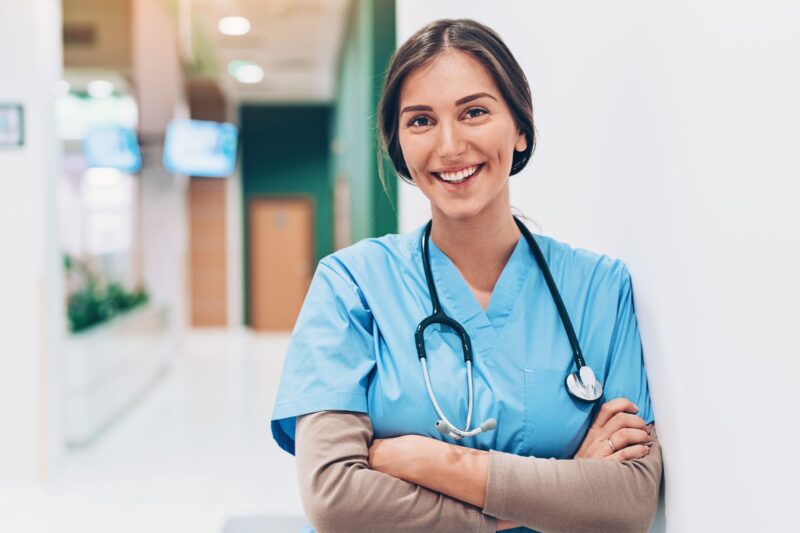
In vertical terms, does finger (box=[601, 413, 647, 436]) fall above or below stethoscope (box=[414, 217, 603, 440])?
below

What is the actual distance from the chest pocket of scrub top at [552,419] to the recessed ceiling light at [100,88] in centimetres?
827

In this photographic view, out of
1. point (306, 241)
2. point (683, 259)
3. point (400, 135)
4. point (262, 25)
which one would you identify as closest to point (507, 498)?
point (683, 259)

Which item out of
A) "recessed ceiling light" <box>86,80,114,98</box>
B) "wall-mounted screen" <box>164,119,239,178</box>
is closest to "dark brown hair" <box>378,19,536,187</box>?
"wall-mounted screen" <box>164,119,239,178</box>

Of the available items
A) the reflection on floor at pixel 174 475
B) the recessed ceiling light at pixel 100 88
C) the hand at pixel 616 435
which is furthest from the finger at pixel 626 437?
the recessed ceiling light at pixel 100 88

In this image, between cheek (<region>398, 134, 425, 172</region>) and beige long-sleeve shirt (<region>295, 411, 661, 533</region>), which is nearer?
beige long-sleeve shirt (<region>295, 411, 661, 533</region>)

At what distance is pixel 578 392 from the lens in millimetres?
1096

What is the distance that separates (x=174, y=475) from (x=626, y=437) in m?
3.55

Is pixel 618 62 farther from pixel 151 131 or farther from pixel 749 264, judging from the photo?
pixel 151 131

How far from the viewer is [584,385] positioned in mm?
1102

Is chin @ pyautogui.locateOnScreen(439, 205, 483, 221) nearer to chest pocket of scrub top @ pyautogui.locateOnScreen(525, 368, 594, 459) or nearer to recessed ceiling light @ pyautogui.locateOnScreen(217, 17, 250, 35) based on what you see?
chest pocket of scrub top @ pyautogui.locateOnScreen(525, 368, 594, 459)

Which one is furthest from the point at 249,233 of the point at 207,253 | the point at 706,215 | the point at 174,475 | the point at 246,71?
the point at 706,215

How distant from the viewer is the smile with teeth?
3.69 ft

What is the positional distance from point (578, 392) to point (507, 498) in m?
0.17

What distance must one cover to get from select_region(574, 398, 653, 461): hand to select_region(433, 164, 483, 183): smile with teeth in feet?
1.19
